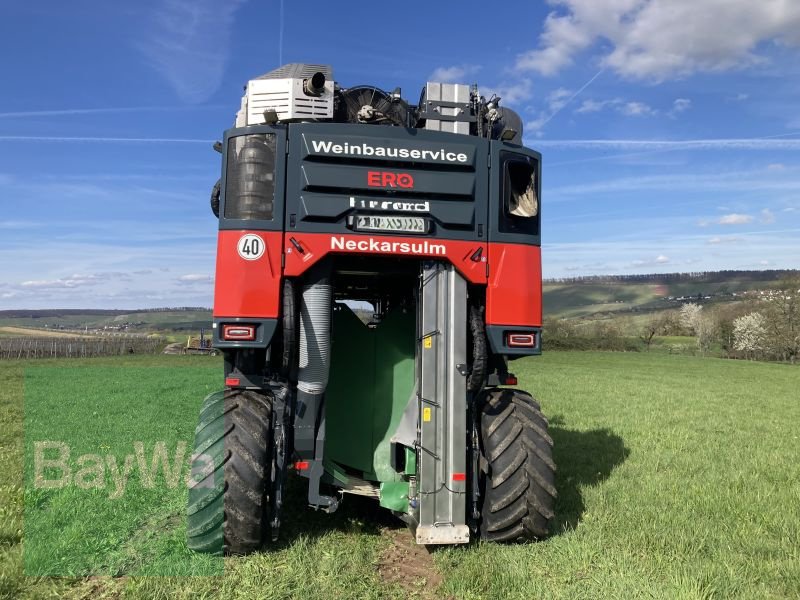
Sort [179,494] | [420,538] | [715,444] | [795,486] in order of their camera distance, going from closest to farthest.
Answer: [420,538], [179,494], [795,486], [715,444]

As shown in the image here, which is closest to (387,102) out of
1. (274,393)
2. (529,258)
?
(529,258)

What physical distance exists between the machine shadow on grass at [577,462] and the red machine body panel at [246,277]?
3375mm

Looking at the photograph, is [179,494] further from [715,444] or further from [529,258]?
[715,444]

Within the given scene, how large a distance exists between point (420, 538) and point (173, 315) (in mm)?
131463

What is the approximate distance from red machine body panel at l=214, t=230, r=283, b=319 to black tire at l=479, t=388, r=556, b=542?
85.5 inches

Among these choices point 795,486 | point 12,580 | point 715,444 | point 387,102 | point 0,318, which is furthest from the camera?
point 0,318

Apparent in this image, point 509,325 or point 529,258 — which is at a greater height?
point 529,258

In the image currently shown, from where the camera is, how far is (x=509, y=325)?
5.57 meters

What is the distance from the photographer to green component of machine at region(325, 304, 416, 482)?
6.21m

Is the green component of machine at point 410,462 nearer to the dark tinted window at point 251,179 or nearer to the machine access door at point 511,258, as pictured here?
the machine access door at point 511,258

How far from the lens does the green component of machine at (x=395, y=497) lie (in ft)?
18.3

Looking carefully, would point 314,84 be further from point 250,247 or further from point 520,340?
point 520,340

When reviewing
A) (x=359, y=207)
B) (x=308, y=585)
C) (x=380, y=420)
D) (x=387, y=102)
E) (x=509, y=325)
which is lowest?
(x=308, y=585)

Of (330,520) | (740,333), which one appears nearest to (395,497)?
(330,520)
